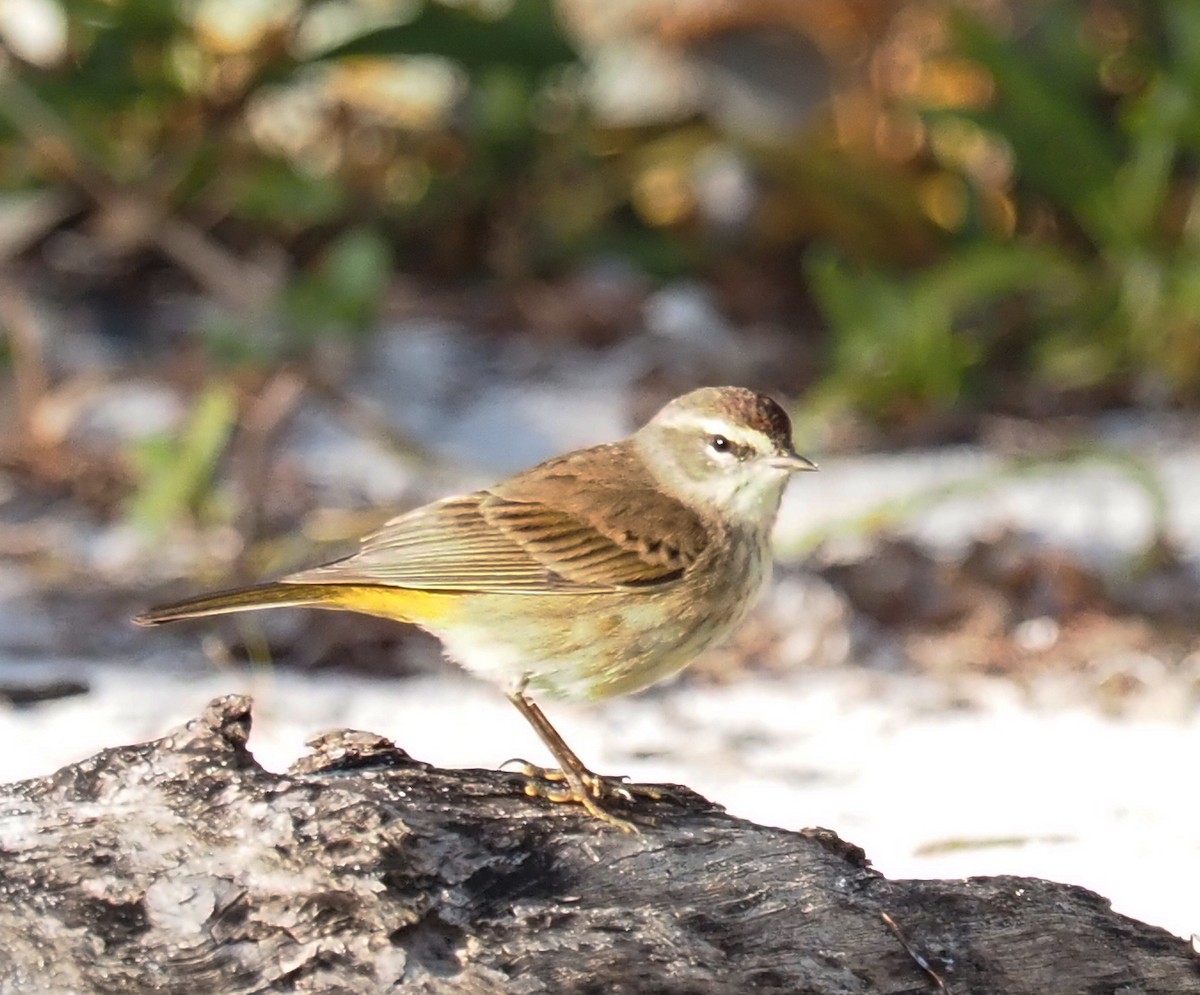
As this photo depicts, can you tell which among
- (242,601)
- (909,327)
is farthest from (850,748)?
(909,327)

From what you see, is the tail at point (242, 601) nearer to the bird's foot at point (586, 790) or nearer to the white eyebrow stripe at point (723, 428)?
the bird's foot at point (586, 790)

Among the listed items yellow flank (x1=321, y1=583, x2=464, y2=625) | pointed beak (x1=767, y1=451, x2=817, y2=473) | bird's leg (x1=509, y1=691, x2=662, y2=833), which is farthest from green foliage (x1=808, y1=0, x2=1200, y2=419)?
bird's leg (x1=509, y1=691, x2=662, y2=833)

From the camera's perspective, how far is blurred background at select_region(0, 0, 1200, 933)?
511 centimetres

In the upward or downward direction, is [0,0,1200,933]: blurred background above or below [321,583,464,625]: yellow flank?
above

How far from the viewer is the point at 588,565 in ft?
14.2

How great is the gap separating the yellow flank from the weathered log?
87 cm

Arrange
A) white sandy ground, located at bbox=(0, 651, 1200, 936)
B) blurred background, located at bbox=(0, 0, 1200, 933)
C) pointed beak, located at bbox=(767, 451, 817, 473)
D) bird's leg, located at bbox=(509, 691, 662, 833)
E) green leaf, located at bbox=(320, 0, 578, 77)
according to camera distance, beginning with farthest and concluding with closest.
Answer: green leaf, located at bbox=(320, 0, 578, 77) → blurred background, located at bbox=(0, 0, 1200, 933) → pointed beak, located at bbox=(767, 451, 817, 473) → white sandy ground, located at bbox=(0, 651, 1200, 936) → bird's leg, located at bbox=(509, 691, 662, 833)

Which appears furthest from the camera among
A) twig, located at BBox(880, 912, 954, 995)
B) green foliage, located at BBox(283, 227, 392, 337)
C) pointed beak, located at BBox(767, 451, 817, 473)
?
green foliage, located at BBox(283, 227, 392, 337)

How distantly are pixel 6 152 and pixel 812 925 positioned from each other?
6476 millimetres

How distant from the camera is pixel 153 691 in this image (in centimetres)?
529

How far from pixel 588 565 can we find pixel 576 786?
2.62 feet

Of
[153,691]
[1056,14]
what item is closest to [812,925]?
→ [153,691]

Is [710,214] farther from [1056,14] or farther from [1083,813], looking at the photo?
[1083,813]

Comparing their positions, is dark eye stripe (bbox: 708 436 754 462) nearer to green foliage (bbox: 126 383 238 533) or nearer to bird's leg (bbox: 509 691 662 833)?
bird's leg (bbox: 509 691 662 833)
